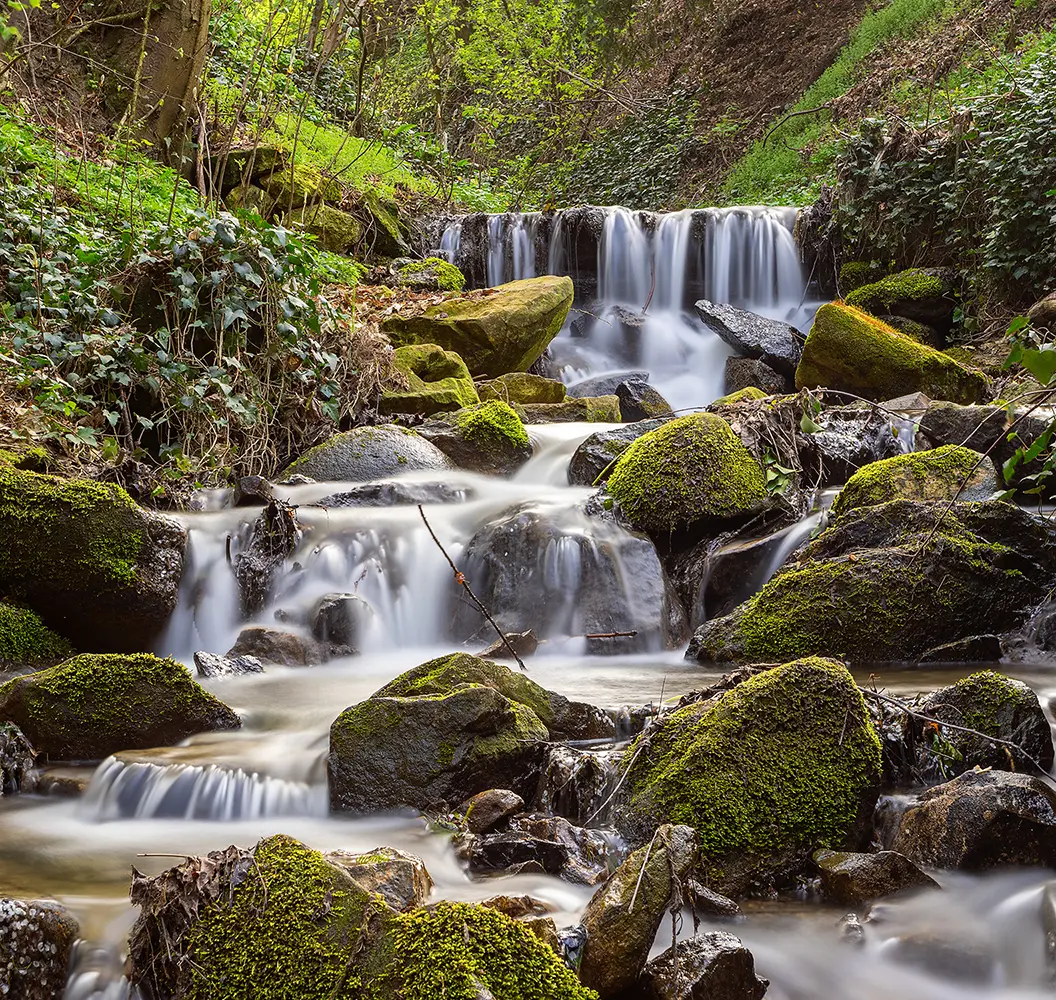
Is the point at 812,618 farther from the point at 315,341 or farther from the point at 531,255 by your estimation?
the point at 531,255

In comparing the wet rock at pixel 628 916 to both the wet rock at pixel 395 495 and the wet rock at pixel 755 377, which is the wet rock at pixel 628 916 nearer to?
the wet rock at pixel 395 495

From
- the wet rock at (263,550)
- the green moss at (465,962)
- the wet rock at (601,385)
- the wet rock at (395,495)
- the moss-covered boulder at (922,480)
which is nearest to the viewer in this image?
the green moss at (465,962)

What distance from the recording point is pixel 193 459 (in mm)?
7543

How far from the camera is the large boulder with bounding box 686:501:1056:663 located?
508cm

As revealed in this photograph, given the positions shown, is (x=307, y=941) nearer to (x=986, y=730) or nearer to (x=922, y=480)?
(x=986, y=730)

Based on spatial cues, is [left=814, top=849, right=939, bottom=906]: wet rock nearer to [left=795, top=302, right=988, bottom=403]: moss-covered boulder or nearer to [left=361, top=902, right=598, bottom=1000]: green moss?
[left=361, top=902, right=598, bottom=1000]: green moss

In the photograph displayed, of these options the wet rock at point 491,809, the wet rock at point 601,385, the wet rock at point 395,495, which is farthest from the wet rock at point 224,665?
the wet rock at point 601,385

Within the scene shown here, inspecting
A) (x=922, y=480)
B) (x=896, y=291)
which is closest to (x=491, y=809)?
(x=922, y=480)

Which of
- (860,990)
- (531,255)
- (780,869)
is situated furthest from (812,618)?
(531,255)

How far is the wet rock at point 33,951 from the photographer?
243 centimetres

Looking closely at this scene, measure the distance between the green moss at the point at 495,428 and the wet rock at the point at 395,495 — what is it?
89cm

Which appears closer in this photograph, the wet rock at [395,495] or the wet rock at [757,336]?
the wet rock at [395,495]

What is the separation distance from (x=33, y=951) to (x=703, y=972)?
5.46 feet

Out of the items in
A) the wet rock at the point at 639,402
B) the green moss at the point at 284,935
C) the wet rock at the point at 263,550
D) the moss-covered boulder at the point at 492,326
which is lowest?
the green moss at the point at 284,935
